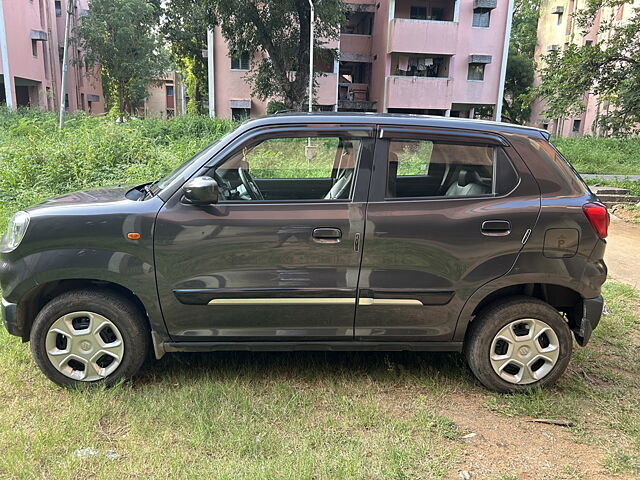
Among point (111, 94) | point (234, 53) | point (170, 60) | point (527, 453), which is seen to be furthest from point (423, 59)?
point (527, 453)

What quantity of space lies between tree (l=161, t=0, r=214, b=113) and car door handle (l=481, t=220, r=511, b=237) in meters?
31.5

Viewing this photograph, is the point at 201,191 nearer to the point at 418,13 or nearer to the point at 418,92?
the point at 418,92

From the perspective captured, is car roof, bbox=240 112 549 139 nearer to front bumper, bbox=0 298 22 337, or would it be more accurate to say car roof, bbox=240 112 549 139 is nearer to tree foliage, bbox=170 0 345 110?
front bumper, bbox=0 298 22 337

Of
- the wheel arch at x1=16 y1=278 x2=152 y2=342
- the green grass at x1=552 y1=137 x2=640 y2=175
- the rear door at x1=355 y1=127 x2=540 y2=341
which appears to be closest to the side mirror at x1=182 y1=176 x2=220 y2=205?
the wheel arch at x1=16 y1=278 x2=152 y2=342

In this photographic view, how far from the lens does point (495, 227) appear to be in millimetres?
3309

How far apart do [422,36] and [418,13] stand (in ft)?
8.71

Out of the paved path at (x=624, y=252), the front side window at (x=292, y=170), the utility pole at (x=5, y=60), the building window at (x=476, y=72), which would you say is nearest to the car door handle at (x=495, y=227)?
the front side window at (x=292, y=170)

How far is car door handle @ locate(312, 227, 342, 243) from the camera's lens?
10.6 ft

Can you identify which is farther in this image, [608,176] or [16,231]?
[608,176]

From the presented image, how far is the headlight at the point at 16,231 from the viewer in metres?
3.25

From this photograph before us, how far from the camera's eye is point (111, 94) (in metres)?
39.0

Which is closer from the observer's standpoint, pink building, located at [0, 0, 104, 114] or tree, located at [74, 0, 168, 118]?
pink building, located at [0, 0, 104, 114]

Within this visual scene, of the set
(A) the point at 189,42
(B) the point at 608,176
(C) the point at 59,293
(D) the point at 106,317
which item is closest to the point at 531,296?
(D) the point at 106,317

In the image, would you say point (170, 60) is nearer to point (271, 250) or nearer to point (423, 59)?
point (423, 59)
